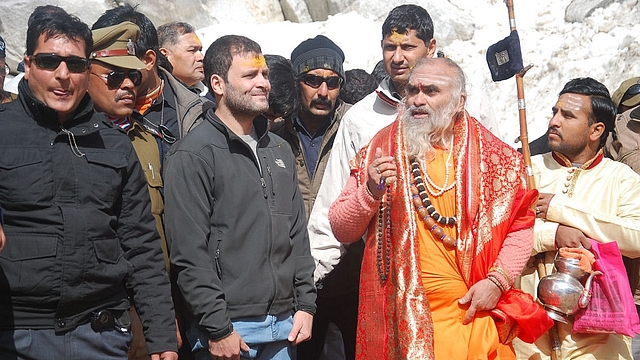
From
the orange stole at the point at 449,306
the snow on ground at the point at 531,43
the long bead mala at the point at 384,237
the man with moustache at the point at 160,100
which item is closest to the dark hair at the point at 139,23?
the man with moustache at the point at 160,100

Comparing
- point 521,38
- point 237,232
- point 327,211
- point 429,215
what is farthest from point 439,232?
point 521,38

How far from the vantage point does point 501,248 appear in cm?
418

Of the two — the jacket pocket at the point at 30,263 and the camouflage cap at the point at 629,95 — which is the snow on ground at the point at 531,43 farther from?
the jacket pocket at the point at 30,263

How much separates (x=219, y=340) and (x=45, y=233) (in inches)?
39.4

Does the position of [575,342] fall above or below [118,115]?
below

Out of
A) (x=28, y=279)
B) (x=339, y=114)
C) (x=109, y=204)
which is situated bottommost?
(x=28, y=279)

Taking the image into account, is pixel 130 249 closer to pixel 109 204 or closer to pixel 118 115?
pixel 109 204

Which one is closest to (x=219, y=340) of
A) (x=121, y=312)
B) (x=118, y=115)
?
(x=121, y=312)

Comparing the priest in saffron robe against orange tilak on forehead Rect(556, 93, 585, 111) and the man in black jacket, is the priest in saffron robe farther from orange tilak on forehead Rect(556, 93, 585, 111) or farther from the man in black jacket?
the man in black jacket

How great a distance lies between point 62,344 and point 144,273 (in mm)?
514

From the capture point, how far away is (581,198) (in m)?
4.91

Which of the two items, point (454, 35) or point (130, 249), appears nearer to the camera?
point (130, 249)

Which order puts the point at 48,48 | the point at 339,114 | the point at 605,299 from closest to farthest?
1. the point at 48,48
2. the point at 605,299
3. the point at 339,114

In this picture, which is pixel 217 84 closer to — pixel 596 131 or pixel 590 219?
pixel 590 219
